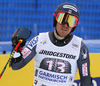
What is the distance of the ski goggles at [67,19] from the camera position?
2.64 metres

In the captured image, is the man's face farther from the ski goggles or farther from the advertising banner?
the advertising banner

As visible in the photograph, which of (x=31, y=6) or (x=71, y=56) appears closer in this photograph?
(x=71, y=56)

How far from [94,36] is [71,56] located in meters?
5.65

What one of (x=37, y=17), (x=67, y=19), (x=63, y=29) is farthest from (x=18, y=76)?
(x=37, y=17)

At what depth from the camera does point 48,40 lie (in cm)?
280

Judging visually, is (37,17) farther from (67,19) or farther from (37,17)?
(67,19)

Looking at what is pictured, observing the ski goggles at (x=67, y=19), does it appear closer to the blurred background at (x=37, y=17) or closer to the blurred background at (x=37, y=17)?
the blurred background at (x=37, y=17)

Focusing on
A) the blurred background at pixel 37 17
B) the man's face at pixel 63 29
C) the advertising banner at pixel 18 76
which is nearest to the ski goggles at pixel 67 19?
the man's face at pixel 63 29

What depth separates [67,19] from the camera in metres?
2.65

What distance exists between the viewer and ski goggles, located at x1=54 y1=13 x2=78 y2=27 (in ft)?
8.66

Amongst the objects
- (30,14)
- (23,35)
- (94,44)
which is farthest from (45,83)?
(30,14)

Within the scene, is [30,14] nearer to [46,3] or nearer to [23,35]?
[46,3]

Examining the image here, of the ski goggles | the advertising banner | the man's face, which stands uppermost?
the ski goggles

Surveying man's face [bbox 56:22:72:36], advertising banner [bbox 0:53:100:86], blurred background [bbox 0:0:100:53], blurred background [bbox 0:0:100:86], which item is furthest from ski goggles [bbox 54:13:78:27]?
blurred background [bbox 0:0:100:53]
